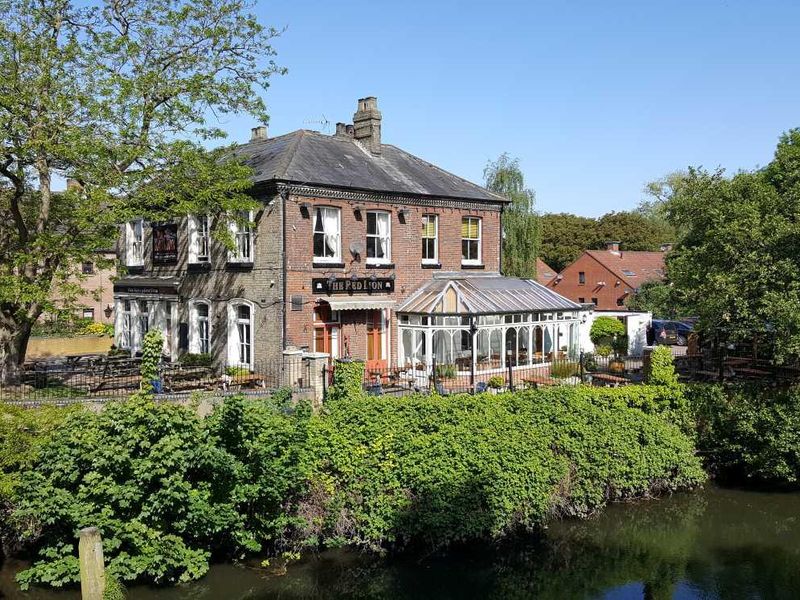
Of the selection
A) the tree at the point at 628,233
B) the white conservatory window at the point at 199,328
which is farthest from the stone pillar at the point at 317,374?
the tree at the point at 628,233

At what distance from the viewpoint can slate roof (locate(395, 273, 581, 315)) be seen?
23688 mm

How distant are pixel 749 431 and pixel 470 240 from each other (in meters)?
12.9

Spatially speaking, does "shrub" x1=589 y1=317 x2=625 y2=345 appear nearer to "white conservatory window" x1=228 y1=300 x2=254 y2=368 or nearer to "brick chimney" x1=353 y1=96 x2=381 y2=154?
"brick chimney" x1=353 y1=96 x2=381 y2=154

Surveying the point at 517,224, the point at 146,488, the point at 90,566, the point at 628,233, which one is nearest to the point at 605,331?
the point at 517,224

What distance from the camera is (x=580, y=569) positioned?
14086mm

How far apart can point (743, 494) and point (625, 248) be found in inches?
1933

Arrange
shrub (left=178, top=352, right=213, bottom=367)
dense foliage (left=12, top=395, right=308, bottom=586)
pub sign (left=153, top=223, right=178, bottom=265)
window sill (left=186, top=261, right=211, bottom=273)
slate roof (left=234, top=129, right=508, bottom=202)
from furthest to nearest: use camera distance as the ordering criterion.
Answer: pub sign (left=153, top=223, right=178, bottom=265), window sill (left=186, top=261, right=211, bottom=273), shrub (left=178, top=352, right=213, bottom=367), slate roof (left=234, top=129, right=508, bottom=202), dense foliage (left=12, top=395, right=308, bottom=586)

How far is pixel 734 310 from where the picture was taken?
18.5 m

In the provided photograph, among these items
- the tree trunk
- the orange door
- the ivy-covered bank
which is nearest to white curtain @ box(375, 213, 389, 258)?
the orange door

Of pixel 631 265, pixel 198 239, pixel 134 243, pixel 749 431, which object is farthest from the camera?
pixel 631 265

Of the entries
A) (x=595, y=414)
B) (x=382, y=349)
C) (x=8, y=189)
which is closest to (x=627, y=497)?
(x=595, y=414)

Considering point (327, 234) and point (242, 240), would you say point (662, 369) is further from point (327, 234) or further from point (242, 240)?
point (242, 240)

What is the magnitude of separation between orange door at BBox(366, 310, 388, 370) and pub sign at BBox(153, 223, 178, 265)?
26.0 ft

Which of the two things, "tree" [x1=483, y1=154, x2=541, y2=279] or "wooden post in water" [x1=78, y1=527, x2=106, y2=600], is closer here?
"wooden post in water" [x1=78, y1=527, x2=106, y2=600]
